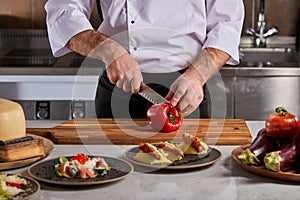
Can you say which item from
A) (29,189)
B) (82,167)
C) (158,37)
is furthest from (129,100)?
(29,189)

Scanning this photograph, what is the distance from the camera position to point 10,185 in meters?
1.22

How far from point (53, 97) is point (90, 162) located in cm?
152

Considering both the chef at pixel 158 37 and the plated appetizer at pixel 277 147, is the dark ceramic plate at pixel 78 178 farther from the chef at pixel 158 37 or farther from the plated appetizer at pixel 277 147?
the chef at pixel 158 37

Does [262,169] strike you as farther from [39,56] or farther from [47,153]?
[39,56]

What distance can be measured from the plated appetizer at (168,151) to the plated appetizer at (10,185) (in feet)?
0.95

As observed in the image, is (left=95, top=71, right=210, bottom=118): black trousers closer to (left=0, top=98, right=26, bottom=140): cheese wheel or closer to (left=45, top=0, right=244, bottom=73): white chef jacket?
(left=45, top=0, right=244, bottom=73): white chef jacket

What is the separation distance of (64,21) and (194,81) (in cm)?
44

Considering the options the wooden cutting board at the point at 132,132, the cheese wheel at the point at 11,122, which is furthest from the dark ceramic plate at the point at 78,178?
the wooden cutting board at the point at 132,132

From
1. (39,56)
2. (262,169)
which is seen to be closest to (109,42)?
(262,169)

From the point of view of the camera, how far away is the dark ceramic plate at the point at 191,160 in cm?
138

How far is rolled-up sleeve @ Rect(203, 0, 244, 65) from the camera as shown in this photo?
6.51ft

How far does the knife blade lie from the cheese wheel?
34cm

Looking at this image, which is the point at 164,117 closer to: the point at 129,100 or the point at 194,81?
the point at 194,81

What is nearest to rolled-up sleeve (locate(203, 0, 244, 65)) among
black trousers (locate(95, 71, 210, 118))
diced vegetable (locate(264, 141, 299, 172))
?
black trousers (locate(95, 71, 210, 118))
